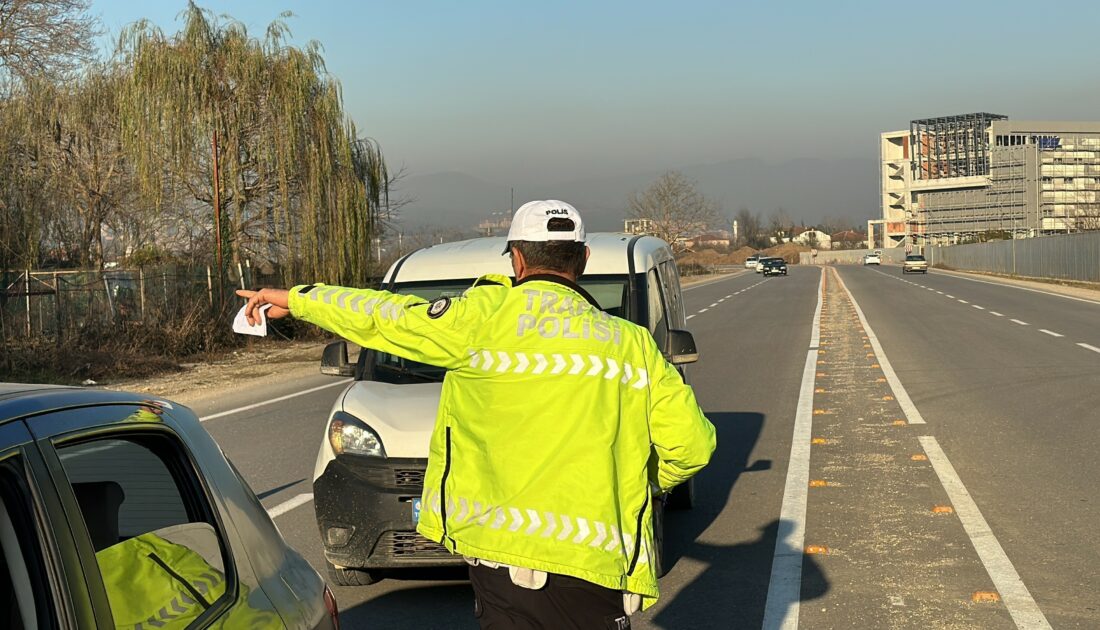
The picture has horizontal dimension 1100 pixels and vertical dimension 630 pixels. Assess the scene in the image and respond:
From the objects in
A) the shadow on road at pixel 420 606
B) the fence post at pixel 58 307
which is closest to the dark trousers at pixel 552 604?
the shadow on road at pixel 420 606

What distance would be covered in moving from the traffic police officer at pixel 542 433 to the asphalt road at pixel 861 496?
2.70 m

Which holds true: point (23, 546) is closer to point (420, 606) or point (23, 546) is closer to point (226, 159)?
point (420, 606)

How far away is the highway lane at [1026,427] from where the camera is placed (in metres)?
6.26

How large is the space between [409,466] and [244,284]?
21.1 metres

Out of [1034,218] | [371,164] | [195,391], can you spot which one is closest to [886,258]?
[1034,218]

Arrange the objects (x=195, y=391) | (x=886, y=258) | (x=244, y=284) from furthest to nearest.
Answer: (x=886, y=258) → (x=244, y=284) → (x=195, y=391)

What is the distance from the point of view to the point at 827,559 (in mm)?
6445

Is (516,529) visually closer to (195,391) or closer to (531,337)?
(531,337)

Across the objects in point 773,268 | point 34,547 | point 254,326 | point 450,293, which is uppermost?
point 254,326

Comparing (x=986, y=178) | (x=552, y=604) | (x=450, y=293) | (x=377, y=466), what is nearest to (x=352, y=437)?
(x=377, y=466)

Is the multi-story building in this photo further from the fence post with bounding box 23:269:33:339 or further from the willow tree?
the fence post with bounding box 23:269:33:339

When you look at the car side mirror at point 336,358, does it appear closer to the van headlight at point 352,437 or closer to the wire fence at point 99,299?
the van headlight at point 352,437

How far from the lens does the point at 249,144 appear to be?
27562 millimetres

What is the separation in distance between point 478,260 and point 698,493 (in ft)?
8.22
